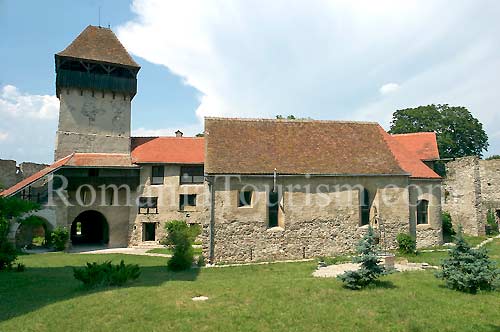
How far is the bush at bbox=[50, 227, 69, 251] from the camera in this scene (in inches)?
1088

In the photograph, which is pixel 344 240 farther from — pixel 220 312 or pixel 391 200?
pixel 220 312

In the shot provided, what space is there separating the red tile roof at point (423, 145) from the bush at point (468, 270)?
61.4 feet

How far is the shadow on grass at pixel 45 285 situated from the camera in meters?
11.3

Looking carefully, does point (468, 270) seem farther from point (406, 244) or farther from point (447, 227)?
point (447, 227)

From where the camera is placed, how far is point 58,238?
90.7ft

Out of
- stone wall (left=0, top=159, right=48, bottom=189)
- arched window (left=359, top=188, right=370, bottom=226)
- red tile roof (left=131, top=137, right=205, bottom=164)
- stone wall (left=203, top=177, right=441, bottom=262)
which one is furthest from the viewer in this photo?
stone wall (left=0, top=159, right=48, bottom=189)

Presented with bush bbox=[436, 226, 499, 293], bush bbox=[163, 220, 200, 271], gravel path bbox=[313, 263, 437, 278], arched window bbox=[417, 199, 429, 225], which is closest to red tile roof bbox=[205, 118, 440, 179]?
arched window bbox=[417, 199, 429, 225]

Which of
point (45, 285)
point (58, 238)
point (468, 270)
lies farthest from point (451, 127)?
point (45, 285)

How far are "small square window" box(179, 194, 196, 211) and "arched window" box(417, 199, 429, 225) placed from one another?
17.8 metres

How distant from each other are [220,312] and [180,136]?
88.5 feet

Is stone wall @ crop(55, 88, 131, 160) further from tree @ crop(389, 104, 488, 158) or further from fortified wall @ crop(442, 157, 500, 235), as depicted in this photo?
tree @ crop(389, 104, 488, 158)

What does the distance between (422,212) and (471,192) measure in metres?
9.04

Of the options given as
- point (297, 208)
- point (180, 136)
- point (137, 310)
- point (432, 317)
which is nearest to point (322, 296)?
point (432, 317)

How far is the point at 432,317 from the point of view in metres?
9.83
